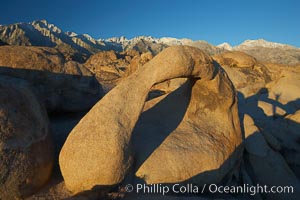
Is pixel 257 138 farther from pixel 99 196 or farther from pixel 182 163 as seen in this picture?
pixel 99 196

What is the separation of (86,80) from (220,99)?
2.67 meters

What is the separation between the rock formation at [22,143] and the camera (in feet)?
8.97

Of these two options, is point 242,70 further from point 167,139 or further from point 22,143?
point 22,143

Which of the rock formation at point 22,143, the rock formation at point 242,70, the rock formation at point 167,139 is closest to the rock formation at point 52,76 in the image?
the rock formation at point 22,143

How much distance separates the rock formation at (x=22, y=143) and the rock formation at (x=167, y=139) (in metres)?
0.26

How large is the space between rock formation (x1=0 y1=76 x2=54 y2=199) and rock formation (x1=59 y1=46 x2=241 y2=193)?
257mm

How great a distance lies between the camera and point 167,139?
3844 millimetres

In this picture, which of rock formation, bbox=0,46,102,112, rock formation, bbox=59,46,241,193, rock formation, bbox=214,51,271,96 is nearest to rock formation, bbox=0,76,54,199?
rock formation, bbox=59,46,241,193

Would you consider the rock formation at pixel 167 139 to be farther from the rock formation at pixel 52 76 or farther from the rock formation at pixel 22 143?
the rock formation at pixel 52 76

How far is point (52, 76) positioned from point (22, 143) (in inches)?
86.3

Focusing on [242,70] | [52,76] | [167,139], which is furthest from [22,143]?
[242,70]

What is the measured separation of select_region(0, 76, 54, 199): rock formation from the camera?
2.73 metres

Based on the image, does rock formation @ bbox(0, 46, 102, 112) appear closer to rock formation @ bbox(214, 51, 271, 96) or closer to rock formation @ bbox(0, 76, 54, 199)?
rock formation @ bbox(0, 76, 54, 199)

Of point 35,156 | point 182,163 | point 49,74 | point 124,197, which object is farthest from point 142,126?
point 49,74
